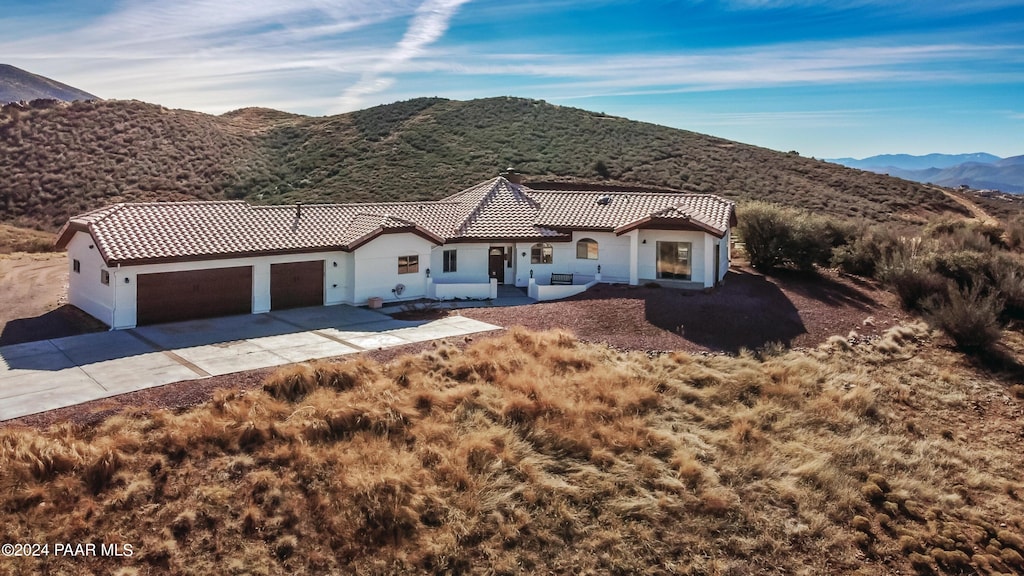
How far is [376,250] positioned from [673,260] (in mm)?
13303

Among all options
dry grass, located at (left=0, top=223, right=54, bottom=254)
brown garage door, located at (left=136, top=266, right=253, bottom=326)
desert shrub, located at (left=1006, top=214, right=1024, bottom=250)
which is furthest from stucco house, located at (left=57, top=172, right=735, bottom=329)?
dry grass, located at (left=0, top=223, right=54, bottom=254)

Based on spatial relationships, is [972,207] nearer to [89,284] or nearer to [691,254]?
[691,254]

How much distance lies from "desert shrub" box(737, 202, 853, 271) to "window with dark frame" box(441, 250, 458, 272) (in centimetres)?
1521

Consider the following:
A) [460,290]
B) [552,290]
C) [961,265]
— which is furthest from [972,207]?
[460,290]

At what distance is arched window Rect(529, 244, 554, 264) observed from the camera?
30531mm

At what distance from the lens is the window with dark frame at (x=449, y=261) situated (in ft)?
95.6

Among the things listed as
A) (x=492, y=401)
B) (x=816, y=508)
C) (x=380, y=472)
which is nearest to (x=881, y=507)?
(x=816, y=508)

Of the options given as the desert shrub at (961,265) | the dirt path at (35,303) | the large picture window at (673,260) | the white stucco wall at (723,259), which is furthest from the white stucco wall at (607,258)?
the dirt path at (35,303)

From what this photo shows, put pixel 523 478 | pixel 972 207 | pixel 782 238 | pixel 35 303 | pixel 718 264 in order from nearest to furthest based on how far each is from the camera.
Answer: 1. pixel 523 478
2. pixel 35 303
3. pixel 718 264
4. pixel 782 238
5. pixel 972 207

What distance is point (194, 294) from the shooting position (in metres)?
22.4

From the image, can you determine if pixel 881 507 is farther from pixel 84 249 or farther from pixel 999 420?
pixel 84 249

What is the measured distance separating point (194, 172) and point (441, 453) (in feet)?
179

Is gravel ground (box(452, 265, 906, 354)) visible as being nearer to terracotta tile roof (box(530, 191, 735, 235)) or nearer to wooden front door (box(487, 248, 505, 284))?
terracotta tile roof (box(530, 191, 735, 235))

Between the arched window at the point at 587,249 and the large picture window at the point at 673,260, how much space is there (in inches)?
122
